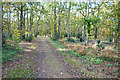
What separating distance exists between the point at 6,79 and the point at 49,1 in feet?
60.8

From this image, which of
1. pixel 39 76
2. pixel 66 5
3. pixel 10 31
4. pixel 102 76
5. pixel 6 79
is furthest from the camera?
pixel 66 5

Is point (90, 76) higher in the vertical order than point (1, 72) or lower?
lower

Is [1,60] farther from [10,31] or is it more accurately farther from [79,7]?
[79,7]

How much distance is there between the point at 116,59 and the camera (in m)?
7.46

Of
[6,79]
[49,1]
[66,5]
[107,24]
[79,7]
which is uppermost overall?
[49,1]

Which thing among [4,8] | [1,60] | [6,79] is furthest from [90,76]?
[4,8]

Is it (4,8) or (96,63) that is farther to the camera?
(96,63)

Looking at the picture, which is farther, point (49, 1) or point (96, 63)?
point (49, 1)

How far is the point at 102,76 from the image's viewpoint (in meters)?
5.30

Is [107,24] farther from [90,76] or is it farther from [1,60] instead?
[1,60]

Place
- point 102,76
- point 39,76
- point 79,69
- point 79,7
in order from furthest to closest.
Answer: point 79,7 < point 79,69 < point 102,76 < point 39,76

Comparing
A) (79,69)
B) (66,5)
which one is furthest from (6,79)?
(66,5)

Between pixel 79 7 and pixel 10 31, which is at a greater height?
pixel 79 7

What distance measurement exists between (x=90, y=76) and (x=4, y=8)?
8.25 meters
